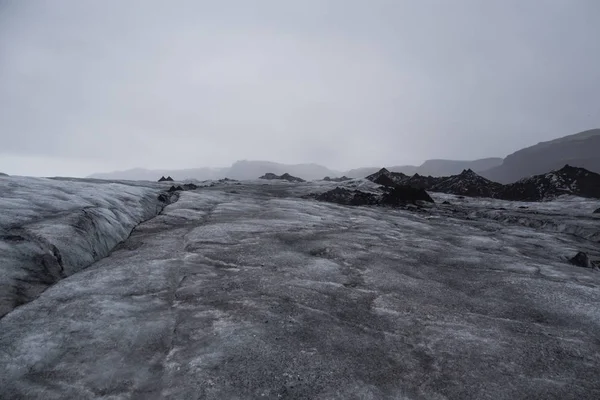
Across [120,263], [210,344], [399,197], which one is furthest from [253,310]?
[399,197]

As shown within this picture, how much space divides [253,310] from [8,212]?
5.34 m

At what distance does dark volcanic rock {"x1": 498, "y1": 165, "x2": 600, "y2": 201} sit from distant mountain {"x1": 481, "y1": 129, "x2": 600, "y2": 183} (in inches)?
2605

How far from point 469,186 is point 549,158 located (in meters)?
84.5

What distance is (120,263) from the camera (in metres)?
5.59

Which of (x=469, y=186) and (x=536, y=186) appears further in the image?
(x=469, y=186)

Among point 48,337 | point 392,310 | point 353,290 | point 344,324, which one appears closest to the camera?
point 48,337

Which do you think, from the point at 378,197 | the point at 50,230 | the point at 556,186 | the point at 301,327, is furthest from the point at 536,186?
the point at 50,230

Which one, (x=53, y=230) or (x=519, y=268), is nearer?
(x=53, y=230)

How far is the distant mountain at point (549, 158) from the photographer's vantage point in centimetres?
8097

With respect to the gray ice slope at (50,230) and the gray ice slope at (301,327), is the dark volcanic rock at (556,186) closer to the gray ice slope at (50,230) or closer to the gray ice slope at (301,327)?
the gray ice slope at (301,327)

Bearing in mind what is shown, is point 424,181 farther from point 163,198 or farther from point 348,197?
point 163,198

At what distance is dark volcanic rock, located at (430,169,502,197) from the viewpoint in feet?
87.1

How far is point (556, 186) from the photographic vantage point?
937 inches

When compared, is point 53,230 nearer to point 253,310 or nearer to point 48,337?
point 48,337
